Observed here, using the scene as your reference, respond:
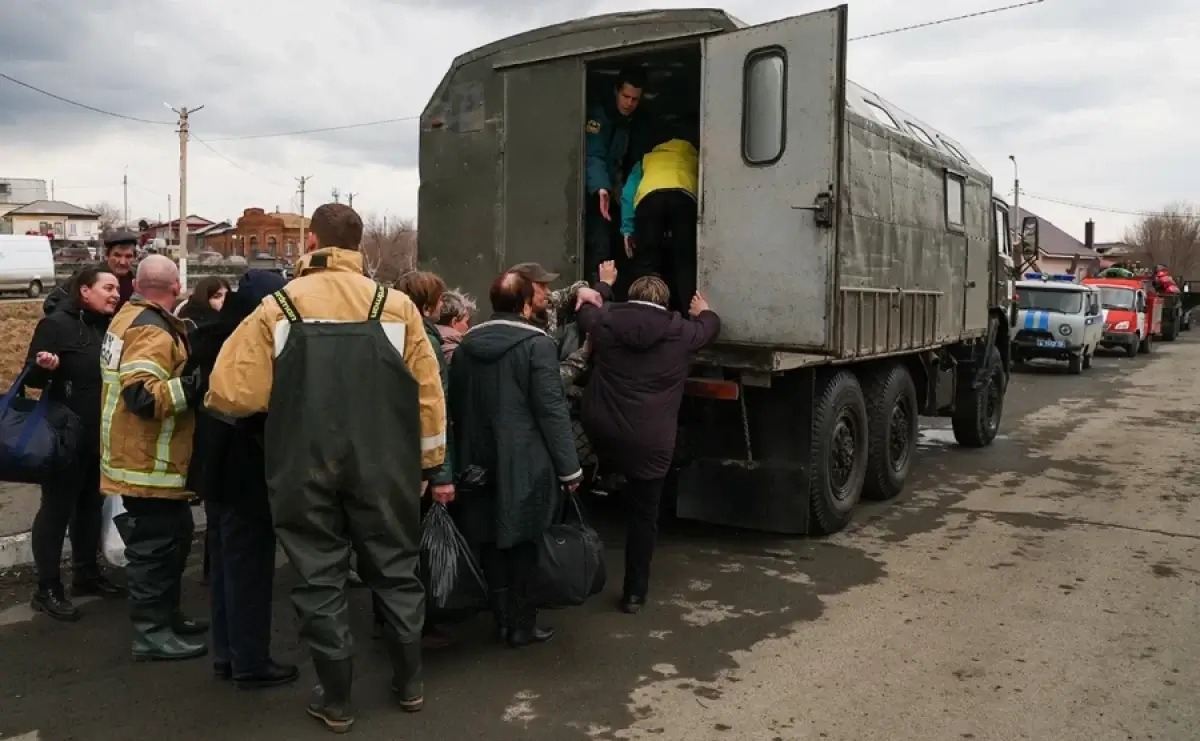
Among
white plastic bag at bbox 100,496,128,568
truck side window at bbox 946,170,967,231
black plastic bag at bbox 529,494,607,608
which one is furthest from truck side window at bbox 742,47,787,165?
white plastic bag at bbox 100,496,128,568

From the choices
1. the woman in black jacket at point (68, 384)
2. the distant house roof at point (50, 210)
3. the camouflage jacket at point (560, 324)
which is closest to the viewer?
the woman in black jacket at point (68, 384)

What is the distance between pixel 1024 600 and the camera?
209 inches

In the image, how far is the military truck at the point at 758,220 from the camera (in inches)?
219

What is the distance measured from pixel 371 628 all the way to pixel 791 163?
3347 mm

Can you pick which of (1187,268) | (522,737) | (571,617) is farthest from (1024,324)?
(1187,268)

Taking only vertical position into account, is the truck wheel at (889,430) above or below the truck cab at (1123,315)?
below

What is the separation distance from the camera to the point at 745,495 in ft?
20.5

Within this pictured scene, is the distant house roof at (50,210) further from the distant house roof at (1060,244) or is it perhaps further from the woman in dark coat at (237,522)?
the woman in dark coat at (237,522)

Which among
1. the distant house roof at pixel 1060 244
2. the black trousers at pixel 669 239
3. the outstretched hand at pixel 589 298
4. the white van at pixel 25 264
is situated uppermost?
the distant house roof at pixel 1060 244

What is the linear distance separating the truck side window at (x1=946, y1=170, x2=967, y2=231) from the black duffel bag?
689 centimetres

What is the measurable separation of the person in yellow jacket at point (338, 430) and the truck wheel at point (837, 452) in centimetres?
318

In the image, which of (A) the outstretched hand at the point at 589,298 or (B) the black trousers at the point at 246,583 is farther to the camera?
(A) the outstretched hand at the point at 589,298

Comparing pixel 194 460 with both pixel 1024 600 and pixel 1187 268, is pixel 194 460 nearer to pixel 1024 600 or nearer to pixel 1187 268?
pixel 1024 600

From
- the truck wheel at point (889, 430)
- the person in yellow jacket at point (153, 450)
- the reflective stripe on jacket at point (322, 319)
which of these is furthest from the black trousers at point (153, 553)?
the truck wheel at point (889, 430)
